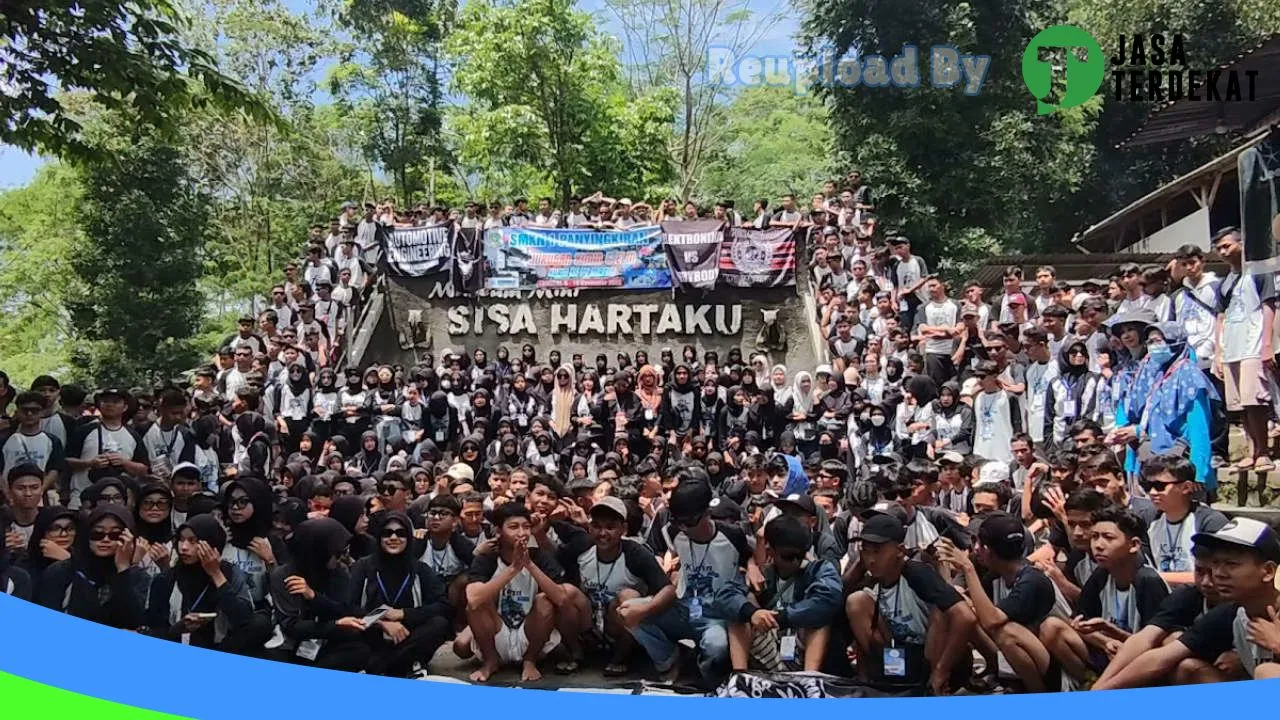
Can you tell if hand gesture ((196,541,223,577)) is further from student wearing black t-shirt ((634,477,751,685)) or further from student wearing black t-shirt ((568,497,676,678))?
student wearing black t-shirt ((634,477,751,685))

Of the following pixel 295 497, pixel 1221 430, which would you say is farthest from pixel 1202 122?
pixel 295 497

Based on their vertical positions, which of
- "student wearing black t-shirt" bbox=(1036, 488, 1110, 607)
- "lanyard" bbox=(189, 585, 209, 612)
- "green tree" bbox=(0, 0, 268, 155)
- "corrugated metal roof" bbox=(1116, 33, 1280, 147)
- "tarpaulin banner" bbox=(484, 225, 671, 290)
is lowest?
"lanyard" bbox=(189, 585, 209, 612)

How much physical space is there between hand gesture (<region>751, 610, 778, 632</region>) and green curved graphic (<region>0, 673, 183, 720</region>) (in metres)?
2.64

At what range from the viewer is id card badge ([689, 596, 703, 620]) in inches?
193

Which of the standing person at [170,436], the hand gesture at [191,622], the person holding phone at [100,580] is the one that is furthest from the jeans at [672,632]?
the standing person at [170,436]

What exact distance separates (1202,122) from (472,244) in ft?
22.2

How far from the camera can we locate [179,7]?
23.4ft

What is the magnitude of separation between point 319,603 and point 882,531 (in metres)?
2.71

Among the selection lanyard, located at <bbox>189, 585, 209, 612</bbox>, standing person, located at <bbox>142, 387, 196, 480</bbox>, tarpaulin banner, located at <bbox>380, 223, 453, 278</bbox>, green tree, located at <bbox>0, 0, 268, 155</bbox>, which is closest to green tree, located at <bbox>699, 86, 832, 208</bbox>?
tarpaulin banner, located at <bbox>380, 223, 453, 278</bbox>

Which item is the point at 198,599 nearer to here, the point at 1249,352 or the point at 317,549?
the point at 317,549

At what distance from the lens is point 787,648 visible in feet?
15.6

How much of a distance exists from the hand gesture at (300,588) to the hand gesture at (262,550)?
19cm

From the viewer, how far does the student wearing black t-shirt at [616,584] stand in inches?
193

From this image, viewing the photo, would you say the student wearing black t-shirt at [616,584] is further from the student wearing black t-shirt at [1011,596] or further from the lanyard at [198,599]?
the lanyard at [198,599]
